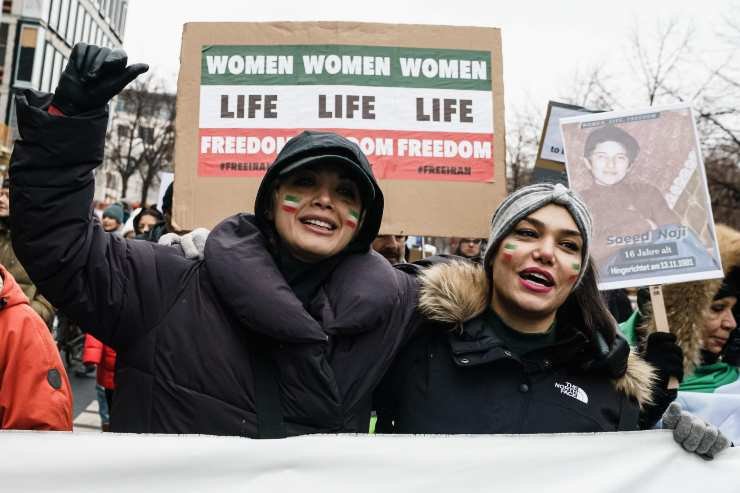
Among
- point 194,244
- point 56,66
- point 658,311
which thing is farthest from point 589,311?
point 56,66

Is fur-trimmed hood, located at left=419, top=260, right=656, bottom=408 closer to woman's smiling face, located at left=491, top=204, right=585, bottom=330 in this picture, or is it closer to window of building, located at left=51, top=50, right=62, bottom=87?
woman's smiling face, located at left=491, top=204, right=585, bottom=330

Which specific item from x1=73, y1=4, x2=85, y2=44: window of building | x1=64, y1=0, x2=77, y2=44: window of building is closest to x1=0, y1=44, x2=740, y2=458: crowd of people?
x1=64, y1=0, x2=77, y2=44: window of building

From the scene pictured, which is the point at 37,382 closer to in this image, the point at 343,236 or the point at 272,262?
the point at 272,262

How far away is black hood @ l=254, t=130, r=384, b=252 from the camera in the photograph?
76.7 inches

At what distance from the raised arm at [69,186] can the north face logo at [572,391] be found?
1.25 metres

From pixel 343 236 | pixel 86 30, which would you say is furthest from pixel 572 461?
pixel 86 30

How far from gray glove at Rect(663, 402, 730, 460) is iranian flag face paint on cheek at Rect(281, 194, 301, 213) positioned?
119 cm

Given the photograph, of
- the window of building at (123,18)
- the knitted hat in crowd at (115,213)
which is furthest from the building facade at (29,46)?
the knitted hat in crowd at (115,213)

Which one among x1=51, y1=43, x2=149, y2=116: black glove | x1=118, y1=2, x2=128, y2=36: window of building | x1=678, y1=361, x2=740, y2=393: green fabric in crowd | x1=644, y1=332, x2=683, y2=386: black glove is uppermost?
x1=118, y1=2, x2=128, y2=36: window of building

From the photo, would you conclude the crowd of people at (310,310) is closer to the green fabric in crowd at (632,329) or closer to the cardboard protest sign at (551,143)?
the green fabric in crowd at (632,329)

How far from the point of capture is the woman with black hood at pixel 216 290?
5.46 ft

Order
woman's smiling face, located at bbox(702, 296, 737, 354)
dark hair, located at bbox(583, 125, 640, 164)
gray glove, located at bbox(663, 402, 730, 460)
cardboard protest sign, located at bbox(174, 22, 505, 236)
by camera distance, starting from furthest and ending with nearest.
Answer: cardboard protest sign, located at bbox(174, 22, 505, 236) → woman's smiling face, located at bbox(702, 296, 737, 354) → dark hair, located at bbox(583, 125, 640, 164) → gray glove, located at bbox(663, 402, 730, 460)

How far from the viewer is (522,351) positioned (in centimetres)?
210

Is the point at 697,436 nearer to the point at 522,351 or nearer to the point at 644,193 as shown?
the point at 522,351
